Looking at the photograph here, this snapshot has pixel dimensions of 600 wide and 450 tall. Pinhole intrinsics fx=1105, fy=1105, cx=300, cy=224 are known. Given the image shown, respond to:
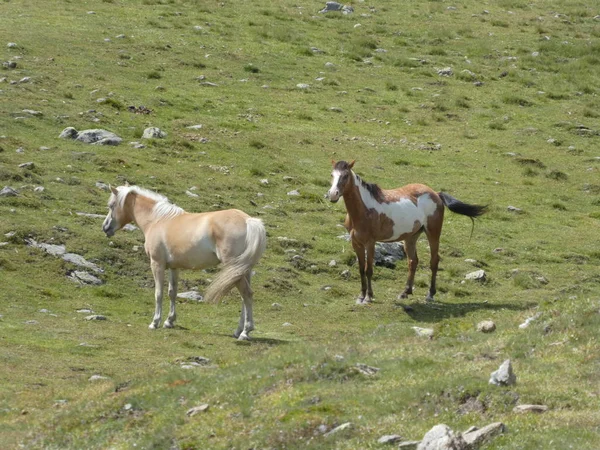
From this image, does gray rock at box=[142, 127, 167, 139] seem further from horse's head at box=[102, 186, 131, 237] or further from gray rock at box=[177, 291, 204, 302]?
horse's head at box=[102, 186, 131, 237]

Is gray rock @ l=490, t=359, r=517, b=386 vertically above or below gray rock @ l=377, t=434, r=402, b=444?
above

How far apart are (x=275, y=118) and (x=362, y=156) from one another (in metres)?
3.66

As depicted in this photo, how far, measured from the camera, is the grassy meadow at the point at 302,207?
484 inches

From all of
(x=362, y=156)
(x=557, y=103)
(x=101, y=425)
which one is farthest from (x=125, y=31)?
(x=101, y=425)

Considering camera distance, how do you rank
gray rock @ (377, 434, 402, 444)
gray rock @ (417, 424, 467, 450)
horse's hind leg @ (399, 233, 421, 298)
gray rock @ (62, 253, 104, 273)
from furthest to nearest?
1. horse's hind leg @ (399, 233, 421, 298)
2. gray rock @ (62, 253, 104, 273)
3. gray rock @ (377, 434, 402, 444)
4. gray rock @ (417, 424, 467, 450)

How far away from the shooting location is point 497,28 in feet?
157

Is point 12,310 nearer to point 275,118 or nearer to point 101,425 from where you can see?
point 101,425

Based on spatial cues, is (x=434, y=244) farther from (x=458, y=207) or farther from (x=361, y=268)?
(x=361, y=268)

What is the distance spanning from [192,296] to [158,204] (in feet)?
7.50

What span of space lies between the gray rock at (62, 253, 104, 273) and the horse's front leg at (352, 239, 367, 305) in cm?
503

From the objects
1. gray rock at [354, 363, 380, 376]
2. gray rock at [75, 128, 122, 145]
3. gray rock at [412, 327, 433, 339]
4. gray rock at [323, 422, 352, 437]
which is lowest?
gray rock at [75, 128, 122, 145]

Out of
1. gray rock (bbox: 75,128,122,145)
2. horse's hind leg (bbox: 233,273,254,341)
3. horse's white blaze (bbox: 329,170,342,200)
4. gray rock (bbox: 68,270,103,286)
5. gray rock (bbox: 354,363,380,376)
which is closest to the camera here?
gray rock (bbox: 354,363,380,376)

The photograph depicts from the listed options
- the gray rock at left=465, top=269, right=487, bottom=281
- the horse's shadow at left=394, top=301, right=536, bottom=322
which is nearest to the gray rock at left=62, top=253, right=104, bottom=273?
the horse's shadow at left=394, top=301, right=536, bottom=322

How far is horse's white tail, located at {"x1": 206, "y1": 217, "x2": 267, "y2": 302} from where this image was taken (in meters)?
17.9
